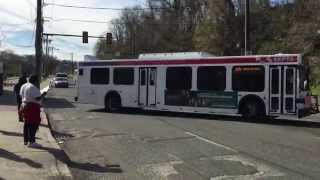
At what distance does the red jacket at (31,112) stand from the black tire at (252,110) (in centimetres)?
1111

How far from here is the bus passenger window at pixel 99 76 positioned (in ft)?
98.9

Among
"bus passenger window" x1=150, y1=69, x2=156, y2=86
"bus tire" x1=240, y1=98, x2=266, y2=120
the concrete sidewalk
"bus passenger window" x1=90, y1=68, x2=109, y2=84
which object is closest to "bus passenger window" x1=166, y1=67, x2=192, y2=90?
"bus passenger window" x1=150, y1=69, x2=156, y2=86

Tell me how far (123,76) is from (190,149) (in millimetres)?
14927

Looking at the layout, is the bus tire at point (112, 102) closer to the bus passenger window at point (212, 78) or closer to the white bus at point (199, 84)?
the white bus at point (199, 84)

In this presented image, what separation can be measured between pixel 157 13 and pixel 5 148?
7706 centimetres

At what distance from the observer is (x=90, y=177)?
11.2m

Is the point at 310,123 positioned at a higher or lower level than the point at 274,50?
lower

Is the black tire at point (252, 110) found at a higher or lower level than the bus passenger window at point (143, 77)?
lower

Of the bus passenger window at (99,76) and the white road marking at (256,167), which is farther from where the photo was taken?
the bus passenger window at (99,76)

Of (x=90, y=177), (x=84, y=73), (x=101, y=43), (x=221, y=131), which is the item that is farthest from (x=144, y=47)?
(x=90, y=177)

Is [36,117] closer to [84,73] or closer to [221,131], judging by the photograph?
[221,131]

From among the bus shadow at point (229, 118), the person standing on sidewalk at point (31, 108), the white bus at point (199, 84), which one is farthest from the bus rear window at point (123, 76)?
the person standing on sidewalk at point (31, 108)

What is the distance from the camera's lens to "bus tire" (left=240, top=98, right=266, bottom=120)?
23719 mm

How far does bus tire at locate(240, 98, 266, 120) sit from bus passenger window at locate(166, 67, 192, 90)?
289cm
